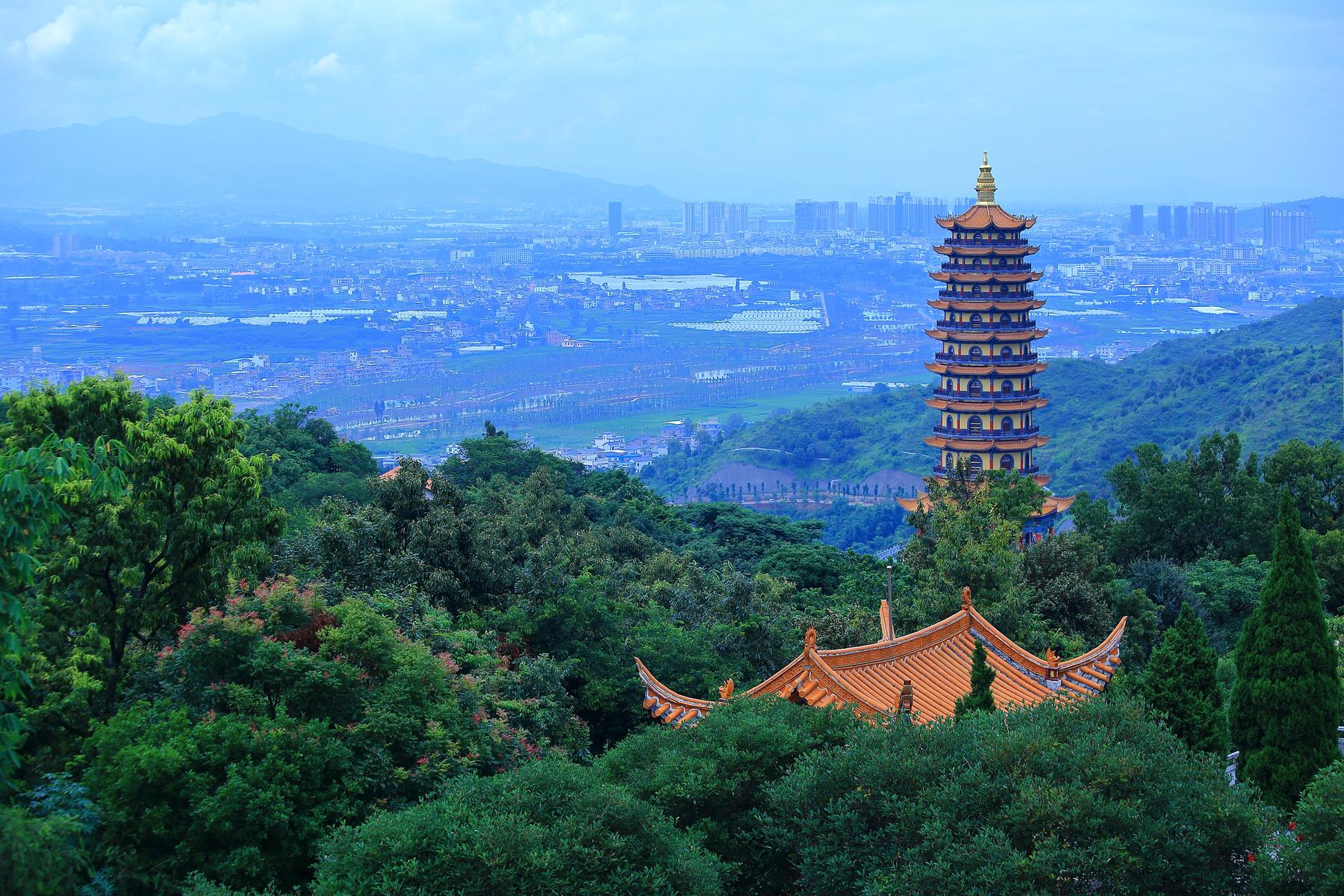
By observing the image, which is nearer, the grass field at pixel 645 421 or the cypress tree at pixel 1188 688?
the cypress tree at pixel 1188 688

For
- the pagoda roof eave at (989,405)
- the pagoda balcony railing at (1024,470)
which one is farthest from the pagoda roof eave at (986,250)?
the pagoda balcony railing at (1024,470)

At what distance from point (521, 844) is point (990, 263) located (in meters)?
29.2

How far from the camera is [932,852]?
24.6ft

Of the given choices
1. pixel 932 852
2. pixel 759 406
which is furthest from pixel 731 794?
pixel 759 406

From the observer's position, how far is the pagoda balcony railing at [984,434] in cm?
3422

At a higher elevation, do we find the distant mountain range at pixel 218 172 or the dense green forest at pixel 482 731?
the distant mountain range at pixel 218 172

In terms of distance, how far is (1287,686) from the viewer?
10.2m

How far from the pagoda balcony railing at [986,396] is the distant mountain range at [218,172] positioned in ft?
412

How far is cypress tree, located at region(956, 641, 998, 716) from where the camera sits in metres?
9.44

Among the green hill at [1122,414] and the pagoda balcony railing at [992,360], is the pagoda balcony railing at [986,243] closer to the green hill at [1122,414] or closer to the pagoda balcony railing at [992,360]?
the pagoda balcony railing at [992,360]

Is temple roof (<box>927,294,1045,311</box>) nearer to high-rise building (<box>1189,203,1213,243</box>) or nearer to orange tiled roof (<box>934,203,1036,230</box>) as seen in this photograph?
orange tiled roof (<box>934,203,1036,230</box>)

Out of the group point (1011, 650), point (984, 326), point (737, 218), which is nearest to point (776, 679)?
point (1011, 650)

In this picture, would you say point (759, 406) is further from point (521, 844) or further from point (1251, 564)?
point (521, 844)

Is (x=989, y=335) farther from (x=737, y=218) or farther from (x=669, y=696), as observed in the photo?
(x=737, y=218)
